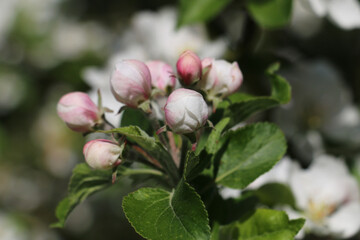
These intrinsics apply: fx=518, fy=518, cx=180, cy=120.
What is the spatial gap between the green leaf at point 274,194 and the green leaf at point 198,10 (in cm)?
52

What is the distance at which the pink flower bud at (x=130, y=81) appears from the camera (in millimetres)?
838

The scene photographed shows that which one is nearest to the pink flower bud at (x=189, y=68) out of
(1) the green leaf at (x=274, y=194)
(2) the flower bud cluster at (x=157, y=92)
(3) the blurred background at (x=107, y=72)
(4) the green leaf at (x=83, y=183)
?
(2) the flower bud cluster at (x=157, y=92)

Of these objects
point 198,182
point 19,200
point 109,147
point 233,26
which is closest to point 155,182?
point 198,182

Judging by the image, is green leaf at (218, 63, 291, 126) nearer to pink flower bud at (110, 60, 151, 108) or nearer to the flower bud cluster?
the flower bud cluster

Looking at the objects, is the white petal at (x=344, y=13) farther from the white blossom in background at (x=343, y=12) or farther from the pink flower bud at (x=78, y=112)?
the pink flower bud at (x=78, y=112)

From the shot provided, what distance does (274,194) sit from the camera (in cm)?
119

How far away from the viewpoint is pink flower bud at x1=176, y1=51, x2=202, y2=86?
83 cm

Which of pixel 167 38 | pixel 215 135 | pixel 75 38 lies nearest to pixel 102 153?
pixel 215 135

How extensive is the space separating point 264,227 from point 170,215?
0.74ft

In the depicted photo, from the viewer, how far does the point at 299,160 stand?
1.67 meters

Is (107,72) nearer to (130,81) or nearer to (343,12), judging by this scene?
(343,12)

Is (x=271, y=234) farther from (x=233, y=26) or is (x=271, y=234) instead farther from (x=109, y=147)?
(x=233, y=26)

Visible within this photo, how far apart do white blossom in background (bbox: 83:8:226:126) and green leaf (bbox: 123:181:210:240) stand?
864 mm

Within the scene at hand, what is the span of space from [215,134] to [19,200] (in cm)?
258
